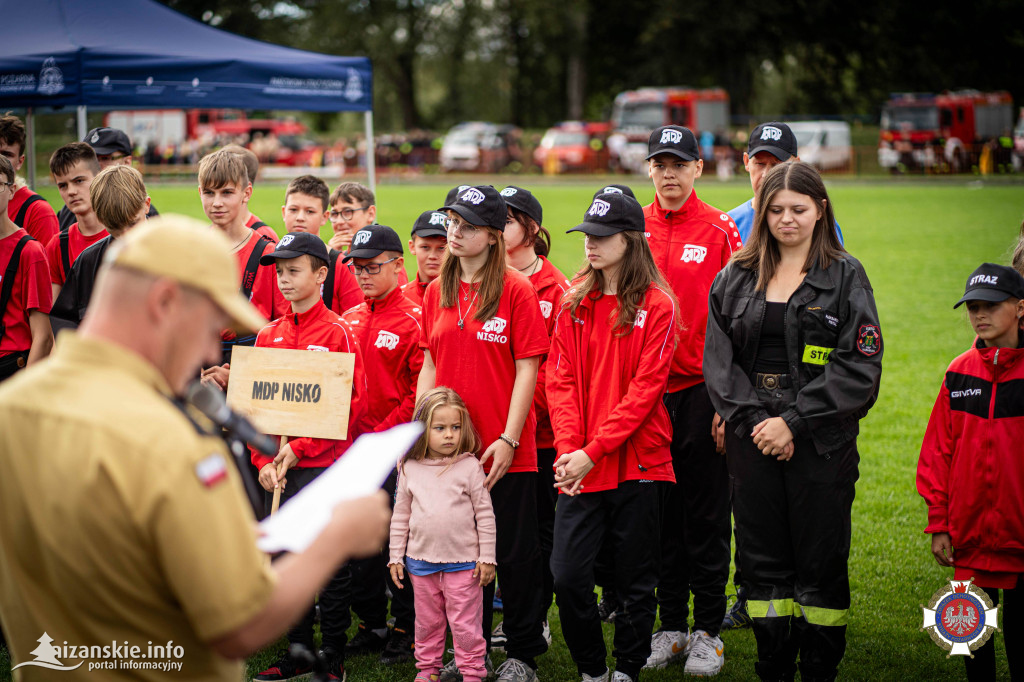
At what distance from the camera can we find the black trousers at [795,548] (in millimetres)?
3920

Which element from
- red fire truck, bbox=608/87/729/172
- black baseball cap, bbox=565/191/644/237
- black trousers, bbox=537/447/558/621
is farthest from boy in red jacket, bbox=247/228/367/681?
red fire truck, bbox=608/87/729/172

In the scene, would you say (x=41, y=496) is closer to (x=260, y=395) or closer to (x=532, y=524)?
(x=260, y=395)

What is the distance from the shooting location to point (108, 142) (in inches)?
257

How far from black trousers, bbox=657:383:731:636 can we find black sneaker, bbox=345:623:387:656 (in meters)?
1.57

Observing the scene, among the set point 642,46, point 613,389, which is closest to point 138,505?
point 613,389

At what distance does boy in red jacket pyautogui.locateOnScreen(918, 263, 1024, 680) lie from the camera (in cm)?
394

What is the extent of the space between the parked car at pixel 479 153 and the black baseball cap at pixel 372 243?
3634cm

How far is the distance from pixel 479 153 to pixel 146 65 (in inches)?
1320

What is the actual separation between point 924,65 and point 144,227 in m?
53.2

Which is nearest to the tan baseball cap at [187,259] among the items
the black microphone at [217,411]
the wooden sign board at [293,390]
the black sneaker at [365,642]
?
the black microphone at [217,411]

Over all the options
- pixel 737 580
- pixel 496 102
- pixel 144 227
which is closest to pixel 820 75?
pixel 496 102

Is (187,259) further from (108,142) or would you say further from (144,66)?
(144,66)

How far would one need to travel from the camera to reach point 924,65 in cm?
4788

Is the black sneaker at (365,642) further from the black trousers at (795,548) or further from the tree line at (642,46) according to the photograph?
the tree line at (642,46)
